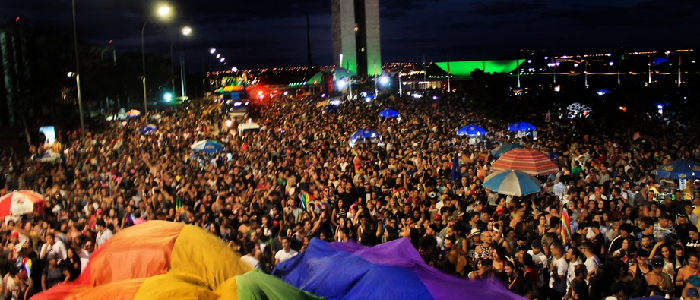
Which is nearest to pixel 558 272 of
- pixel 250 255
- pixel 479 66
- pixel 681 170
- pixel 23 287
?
pixel 250 255

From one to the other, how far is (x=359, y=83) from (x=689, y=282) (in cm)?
7009

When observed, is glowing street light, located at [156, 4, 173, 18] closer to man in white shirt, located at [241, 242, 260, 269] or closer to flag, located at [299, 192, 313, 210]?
flag, located at [299, 192, 313, 210]

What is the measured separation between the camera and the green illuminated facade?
334 ft

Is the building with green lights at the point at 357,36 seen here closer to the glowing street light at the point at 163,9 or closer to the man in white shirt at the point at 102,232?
the glowing street light at the point at 163,9

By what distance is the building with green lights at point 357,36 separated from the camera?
326 feet

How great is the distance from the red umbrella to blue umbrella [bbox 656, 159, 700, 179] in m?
2.12

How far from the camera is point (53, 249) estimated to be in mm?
9789

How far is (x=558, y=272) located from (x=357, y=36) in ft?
336

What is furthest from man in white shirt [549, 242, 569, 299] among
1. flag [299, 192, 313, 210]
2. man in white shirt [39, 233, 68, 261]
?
man in white shirt [39, 233, 68, 261]

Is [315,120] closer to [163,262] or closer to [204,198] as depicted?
[204,198]

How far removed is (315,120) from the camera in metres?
32.1

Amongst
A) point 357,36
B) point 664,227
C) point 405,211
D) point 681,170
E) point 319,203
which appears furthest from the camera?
point 357,36

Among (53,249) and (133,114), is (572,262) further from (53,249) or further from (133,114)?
(133,114)

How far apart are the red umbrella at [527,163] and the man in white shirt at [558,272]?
5.39 m
